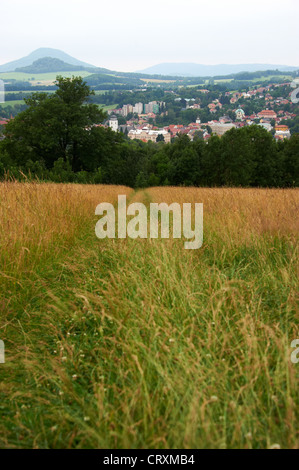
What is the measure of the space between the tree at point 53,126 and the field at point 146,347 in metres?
27.3

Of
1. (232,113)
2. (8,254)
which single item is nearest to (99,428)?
(8,254)

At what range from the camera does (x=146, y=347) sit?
58.1 inches

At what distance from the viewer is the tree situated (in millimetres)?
28734

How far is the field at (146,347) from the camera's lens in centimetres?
121

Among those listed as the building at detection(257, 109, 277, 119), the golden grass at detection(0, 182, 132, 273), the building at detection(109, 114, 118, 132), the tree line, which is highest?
the building at detection(109, 114, 118, 132)

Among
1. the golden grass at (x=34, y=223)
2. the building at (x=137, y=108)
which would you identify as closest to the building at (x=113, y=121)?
the building at (x=137, y=108)

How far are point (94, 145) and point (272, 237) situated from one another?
28830mm

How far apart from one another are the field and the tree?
27269mm

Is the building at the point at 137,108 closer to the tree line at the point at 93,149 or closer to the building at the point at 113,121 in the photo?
the building at the point at 113,121

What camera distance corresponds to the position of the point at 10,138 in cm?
3000

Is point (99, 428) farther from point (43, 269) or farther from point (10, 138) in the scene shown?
point (10, 138)

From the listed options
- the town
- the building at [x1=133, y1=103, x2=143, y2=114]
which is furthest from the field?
the building at [x1=133, y1=103, x2=143, y2=114]

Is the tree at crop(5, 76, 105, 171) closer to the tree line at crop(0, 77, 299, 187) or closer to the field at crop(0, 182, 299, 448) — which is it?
the tree line at crop(0, 77, 299, 187)

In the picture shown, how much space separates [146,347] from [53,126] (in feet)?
100.0
